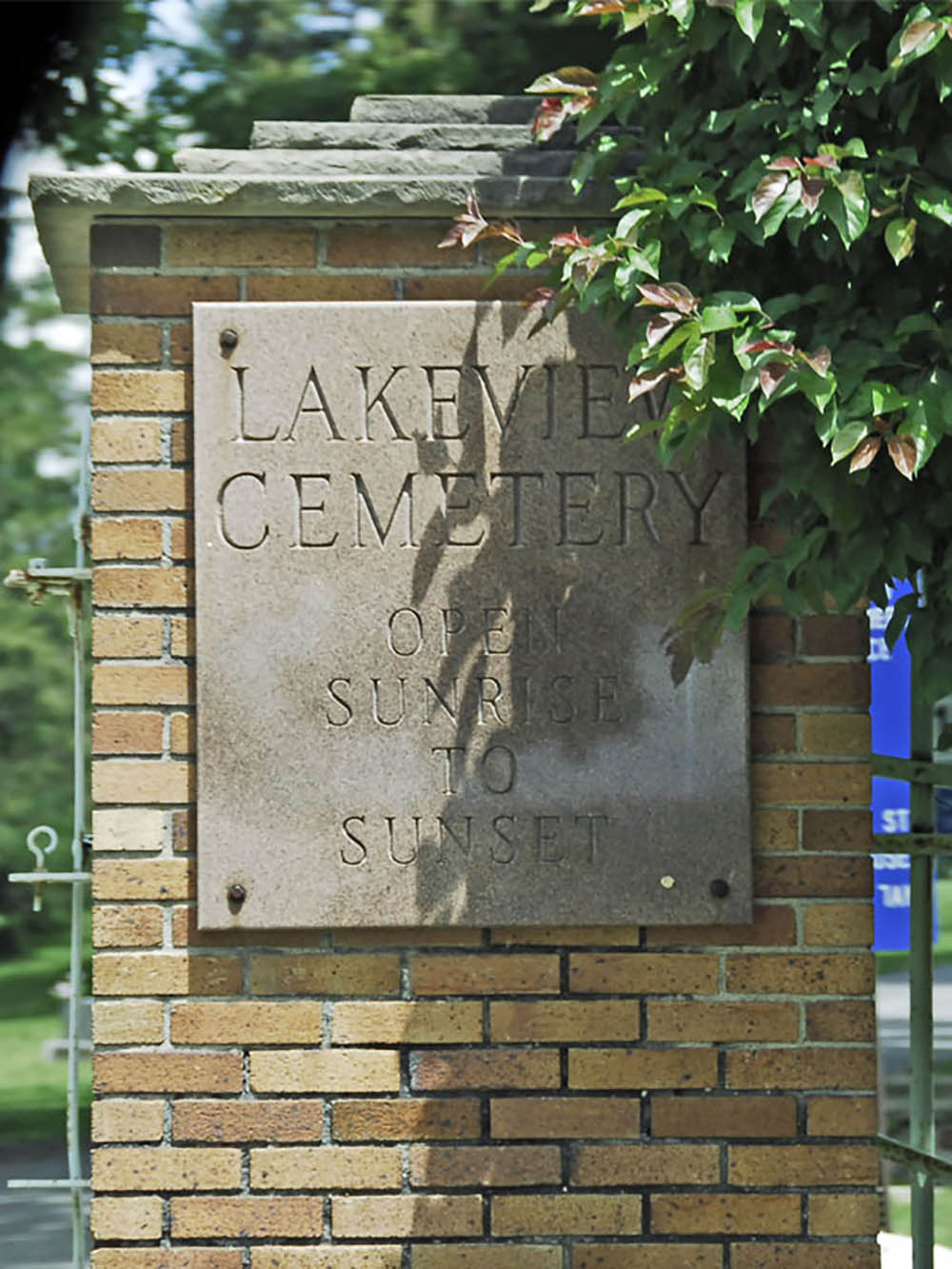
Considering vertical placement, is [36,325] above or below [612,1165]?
above

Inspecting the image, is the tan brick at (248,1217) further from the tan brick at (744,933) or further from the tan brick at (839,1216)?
the tan brick at (839,1216)

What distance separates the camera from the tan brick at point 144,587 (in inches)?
123

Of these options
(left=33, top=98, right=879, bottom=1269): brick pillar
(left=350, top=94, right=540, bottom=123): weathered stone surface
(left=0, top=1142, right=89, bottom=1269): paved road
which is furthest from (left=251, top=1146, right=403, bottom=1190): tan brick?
(left=0, top=1142, right=89, bottom=1269): paved road

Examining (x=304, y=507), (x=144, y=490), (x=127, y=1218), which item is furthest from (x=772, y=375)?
(x=127, y=1218)

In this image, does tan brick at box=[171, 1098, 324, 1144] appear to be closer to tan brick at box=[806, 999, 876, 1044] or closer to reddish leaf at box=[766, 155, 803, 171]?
tan brick at box=[806, 999, 876, 1044]

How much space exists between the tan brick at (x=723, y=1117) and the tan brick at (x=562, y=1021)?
0.46 feet

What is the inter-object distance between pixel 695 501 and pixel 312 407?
0.67 m

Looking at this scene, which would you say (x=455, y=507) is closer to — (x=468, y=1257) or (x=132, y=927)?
(x=132, y=927)

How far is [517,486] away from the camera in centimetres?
314

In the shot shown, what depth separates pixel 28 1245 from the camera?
23.5ft

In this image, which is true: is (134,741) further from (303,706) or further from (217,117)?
(217,117)

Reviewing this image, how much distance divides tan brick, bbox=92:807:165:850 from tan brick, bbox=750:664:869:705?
1027mm

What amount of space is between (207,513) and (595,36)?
210 inches

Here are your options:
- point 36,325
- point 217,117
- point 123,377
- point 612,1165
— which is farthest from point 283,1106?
point 36,325
